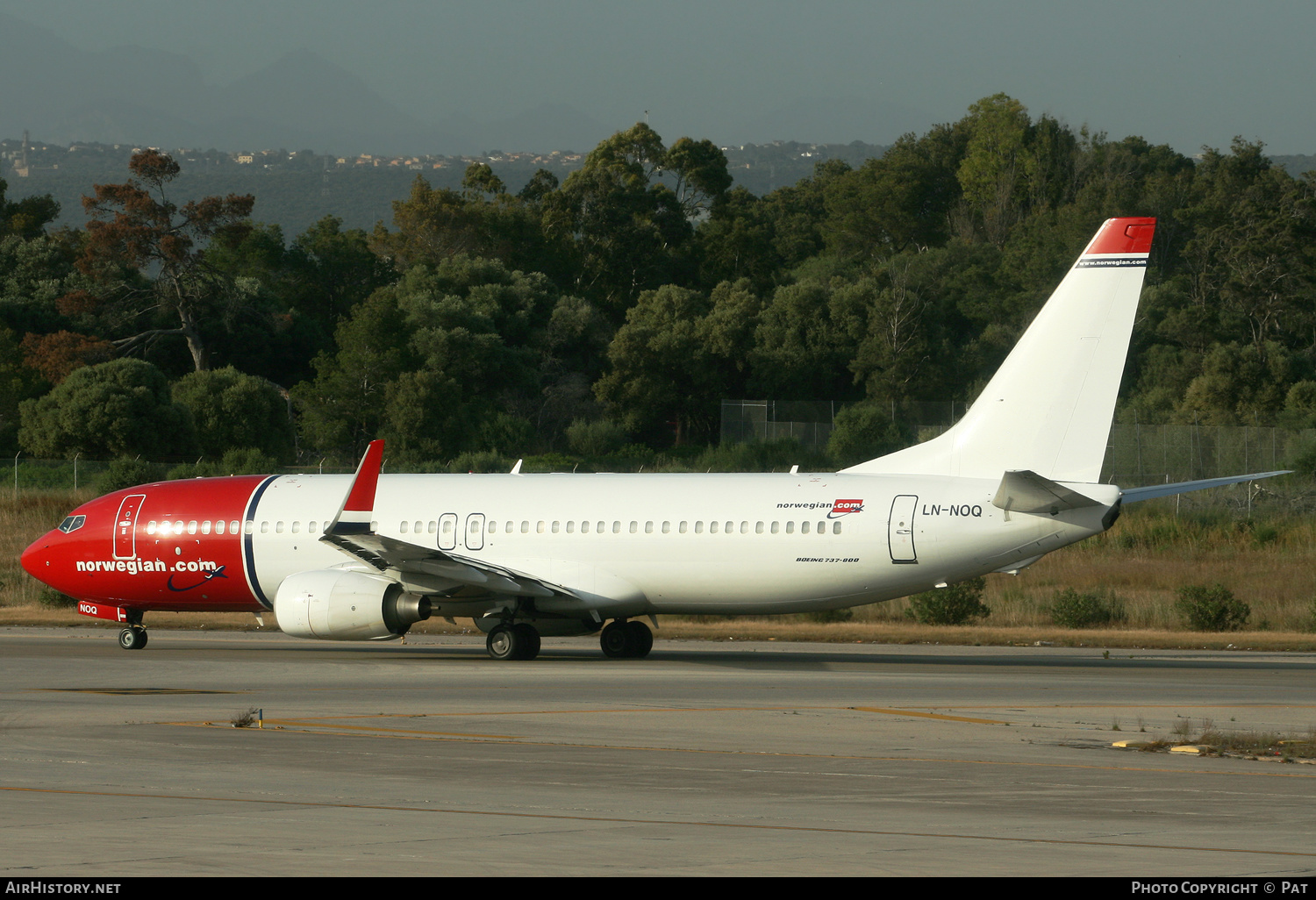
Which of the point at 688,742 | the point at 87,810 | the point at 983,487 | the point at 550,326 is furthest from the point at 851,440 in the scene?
the point at 87,810

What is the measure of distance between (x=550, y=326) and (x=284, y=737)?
71.0 meters

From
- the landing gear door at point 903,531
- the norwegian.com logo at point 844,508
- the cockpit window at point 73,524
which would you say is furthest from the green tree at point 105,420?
the landing gear door at point 903,531

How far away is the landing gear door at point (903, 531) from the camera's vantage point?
25266mm

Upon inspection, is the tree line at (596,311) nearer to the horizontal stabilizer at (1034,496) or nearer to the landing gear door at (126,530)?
the landing gear door at (126,530)

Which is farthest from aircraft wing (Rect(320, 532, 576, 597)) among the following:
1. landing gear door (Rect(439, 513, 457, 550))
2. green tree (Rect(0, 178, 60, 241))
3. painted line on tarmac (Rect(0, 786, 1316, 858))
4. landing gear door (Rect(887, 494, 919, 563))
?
green tree (Rect(0, 178, 60, 241))

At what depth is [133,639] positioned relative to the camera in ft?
99.7

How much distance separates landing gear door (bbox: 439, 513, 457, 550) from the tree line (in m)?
33.6

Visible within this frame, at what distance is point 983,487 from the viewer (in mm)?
25031

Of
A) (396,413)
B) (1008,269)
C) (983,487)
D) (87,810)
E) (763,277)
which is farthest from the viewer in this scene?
(763,277)

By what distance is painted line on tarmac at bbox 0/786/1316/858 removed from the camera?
984 centimetres

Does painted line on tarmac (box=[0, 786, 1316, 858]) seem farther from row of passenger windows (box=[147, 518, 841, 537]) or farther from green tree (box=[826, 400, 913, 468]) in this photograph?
green tree (box=[826, 400, 913, 468])

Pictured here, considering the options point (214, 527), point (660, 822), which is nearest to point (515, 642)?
point (214, 527)

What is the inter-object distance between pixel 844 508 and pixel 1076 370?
4277 millimetres

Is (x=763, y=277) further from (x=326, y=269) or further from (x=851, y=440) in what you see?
(x=851, y=440)
